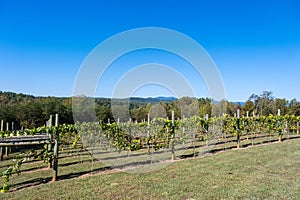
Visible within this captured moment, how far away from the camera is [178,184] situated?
584cm

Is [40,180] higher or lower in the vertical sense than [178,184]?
lower

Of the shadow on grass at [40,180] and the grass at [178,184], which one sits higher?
the grass at [178,184]

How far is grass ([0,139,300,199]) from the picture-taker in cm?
507

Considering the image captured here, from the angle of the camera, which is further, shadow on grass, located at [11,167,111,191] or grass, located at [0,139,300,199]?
shadow on grass, located at [11,167,111,191]

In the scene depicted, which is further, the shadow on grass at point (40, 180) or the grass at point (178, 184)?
the shadow on grass at point (40, 180)

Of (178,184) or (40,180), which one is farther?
(40,180)

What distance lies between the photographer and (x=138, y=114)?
93.9ft

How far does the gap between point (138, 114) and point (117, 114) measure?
13.0 meters

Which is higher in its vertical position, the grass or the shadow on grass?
the grass

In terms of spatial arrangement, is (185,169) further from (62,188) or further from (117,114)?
(117,114)

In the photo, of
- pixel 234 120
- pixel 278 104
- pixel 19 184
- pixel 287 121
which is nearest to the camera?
pixel 19 184

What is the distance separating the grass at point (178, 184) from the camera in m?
5.07

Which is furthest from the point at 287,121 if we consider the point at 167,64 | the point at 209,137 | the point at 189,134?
the point at 167,64

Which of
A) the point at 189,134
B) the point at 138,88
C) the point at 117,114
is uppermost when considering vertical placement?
the point at 138,88
